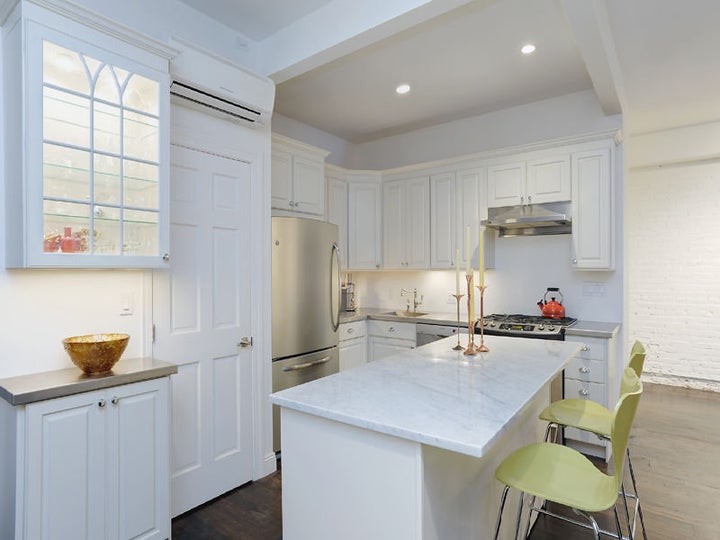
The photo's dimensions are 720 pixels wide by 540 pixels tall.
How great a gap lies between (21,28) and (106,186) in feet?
2.22

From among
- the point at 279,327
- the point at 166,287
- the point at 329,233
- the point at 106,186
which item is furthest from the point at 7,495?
the point at 329,233

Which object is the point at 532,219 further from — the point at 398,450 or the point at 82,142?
the point at 82,142

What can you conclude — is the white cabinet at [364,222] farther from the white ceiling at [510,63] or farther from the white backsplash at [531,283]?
the white ceiling at [510,63]

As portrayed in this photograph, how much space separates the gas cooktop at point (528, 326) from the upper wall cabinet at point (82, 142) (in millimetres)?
2675

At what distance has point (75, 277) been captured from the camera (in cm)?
210

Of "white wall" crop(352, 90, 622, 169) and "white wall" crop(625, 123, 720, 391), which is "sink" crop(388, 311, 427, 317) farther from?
"white wall" crop(625, 123, 720, 391)

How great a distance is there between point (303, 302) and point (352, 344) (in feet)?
3.69

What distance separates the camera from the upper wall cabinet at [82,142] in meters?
1.75

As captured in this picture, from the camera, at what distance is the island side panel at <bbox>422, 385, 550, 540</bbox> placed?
49.4 inches

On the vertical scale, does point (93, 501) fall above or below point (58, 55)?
below

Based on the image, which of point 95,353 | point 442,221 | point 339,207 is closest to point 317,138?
point 339,207

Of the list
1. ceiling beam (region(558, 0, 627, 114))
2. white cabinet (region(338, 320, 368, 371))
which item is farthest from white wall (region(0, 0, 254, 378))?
ceiling beam (region(558, 0, 627, 114))

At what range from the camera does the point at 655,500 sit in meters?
2.58

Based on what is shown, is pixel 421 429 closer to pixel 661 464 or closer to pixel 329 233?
pixel 329 233
